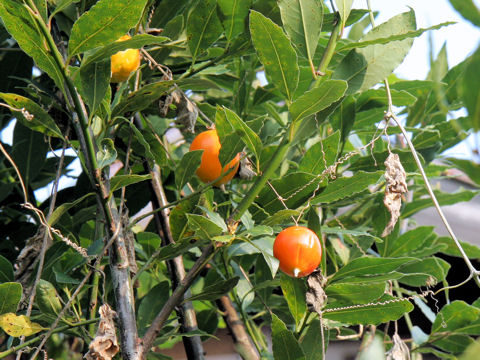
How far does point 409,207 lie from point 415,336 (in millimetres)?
225

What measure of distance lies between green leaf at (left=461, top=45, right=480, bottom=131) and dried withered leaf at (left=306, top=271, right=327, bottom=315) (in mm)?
502

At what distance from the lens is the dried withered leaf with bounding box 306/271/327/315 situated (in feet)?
2.22

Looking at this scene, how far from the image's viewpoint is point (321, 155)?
2.48 feet

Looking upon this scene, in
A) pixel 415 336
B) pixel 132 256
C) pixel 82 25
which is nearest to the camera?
pixel 82 25

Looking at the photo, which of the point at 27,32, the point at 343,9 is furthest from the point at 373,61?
the point at 27,32

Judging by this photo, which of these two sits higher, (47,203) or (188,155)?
(188,155)

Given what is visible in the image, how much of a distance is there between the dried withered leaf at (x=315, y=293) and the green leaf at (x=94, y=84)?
1.04 feet

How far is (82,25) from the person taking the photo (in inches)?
22.5

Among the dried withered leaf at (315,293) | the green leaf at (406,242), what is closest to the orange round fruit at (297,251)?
the dried withered leaf at (315,293)

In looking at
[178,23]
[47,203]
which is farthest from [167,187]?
[178,23]

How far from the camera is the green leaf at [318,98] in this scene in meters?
0.55

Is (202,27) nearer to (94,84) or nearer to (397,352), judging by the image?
(94,84)

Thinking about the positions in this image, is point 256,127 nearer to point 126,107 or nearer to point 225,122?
point 225,122

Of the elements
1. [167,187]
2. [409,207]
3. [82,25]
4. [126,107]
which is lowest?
[409,207]
